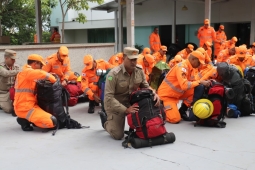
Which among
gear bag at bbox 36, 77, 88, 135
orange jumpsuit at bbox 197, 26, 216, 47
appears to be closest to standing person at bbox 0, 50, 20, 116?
gear bag at bbox 36, 77, 88, 135

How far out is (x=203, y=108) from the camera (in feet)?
15.5

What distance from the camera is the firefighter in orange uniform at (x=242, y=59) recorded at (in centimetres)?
673

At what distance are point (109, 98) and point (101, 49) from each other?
568cm

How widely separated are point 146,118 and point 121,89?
1.86 feet

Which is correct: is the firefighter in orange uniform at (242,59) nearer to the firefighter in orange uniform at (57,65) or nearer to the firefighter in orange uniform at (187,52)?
the firefighter in orange uniform at (187,52)

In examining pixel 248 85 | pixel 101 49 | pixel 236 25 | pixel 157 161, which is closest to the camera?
pixel 157 161

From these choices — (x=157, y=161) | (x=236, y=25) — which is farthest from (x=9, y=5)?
(x=157, y=161)

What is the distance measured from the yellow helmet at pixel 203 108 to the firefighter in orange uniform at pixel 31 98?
2141 mm

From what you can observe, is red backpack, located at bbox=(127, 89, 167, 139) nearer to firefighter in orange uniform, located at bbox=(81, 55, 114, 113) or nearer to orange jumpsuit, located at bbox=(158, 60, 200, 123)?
orange jumpsuit, located at bbox=(158, 60, 200, 123)

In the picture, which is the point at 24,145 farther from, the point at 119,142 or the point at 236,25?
the point at 236,25

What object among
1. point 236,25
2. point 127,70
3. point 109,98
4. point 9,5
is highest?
point 9,5

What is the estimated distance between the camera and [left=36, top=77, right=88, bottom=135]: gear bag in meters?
4.86

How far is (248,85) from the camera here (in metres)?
5.60

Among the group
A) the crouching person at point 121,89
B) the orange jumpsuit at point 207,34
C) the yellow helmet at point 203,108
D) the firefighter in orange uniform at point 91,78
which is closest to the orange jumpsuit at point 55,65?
the firefighter in orange uniform at point 91,78
